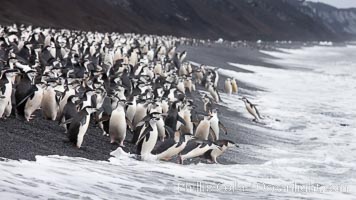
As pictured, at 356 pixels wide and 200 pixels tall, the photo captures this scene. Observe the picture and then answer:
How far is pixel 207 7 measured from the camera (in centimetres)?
11362

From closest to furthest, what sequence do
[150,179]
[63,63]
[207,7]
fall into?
[150,179] → [63,63] → [207,7]

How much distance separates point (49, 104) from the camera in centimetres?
1098

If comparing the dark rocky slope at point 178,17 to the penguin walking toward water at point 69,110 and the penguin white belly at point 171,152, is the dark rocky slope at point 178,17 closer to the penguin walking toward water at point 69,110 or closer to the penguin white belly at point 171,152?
the penguin walking toward water at point 69,110

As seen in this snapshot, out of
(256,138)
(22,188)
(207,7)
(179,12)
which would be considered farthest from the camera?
(207,7)

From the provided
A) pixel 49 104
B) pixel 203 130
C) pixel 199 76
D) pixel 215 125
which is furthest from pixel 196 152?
pixel 199 76

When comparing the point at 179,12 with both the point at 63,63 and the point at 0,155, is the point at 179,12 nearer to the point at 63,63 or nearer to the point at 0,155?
the point at 63,63

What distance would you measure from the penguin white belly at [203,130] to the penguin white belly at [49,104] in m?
2.72

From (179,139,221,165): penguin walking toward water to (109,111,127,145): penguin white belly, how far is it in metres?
1.12

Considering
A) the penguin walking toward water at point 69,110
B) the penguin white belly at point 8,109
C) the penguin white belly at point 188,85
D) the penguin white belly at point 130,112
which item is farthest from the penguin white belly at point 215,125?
the penguin white belly at point 188,85

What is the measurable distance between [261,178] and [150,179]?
202 cm

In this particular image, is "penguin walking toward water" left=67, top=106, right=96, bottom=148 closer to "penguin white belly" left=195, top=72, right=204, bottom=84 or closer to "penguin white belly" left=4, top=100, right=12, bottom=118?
"penguin white belly" left=4, top=100, right=12, bottom=118

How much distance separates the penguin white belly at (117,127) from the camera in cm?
1027

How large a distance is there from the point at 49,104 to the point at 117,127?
4.89 ft

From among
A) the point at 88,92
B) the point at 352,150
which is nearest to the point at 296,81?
the point at 352,150
